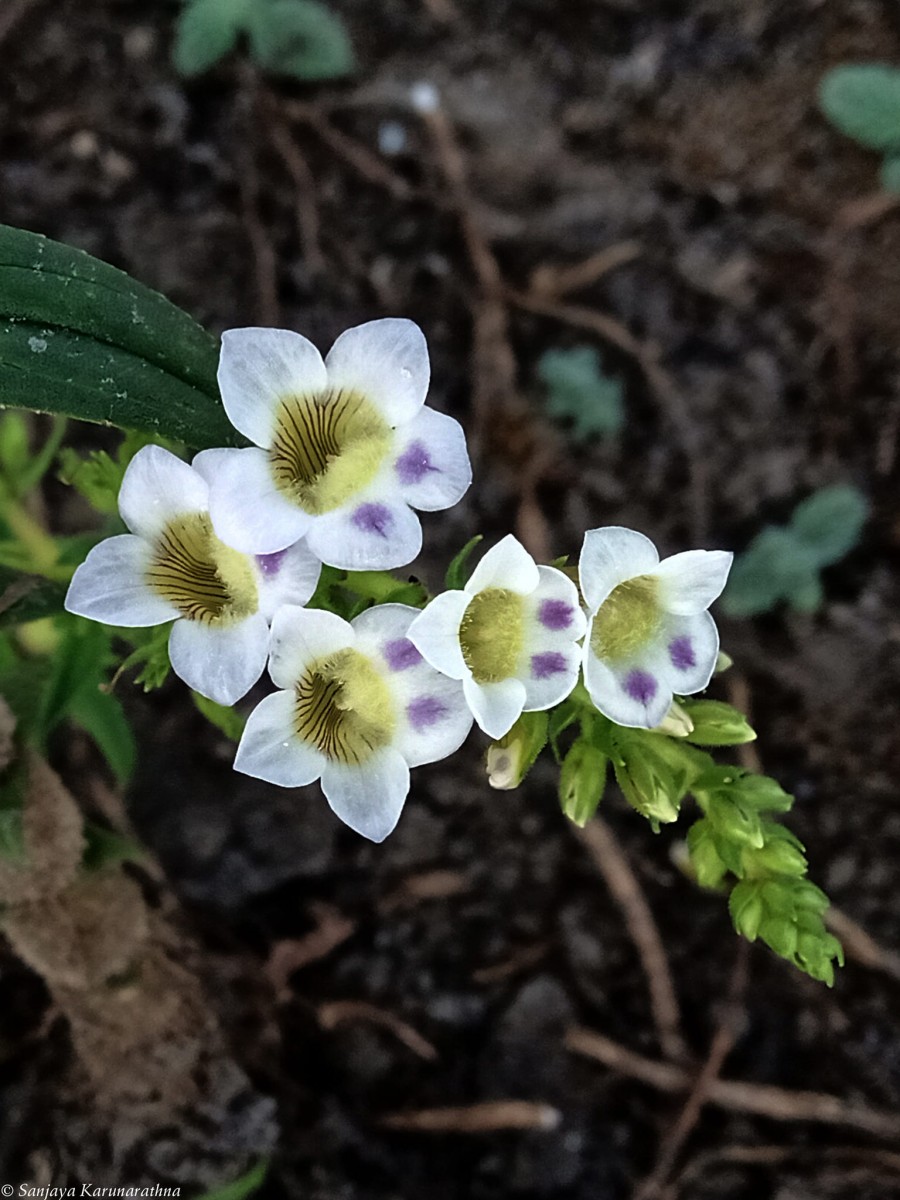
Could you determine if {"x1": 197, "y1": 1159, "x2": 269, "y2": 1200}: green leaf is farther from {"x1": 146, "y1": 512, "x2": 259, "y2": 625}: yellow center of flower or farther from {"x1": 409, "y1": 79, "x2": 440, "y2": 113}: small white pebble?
{"x1": 409, "y1": 79, "x2": 440, "y2": 113}: small white pebble

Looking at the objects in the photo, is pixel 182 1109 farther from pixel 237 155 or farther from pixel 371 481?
pixel 237 155

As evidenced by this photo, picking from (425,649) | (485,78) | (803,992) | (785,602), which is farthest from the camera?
(485,78)

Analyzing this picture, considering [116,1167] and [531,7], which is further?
[531,7]

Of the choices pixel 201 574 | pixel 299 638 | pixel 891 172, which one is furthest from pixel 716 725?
pixel 891 172

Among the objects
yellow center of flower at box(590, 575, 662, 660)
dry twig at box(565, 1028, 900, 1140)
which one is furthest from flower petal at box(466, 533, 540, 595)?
dry twig at box(565, 1028, 900, 1140)

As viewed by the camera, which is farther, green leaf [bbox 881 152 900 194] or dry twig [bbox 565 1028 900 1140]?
green leaf [bbox 881 152 900 194]

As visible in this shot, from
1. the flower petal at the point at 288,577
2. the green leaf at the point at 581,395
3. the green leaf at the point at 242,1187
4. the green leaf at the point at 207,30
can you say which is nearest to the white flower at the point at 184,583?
the flower petal at the point at 288,577

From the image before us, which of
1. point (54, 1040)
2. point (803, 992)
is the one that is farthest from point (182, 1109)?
point (803, 992)
